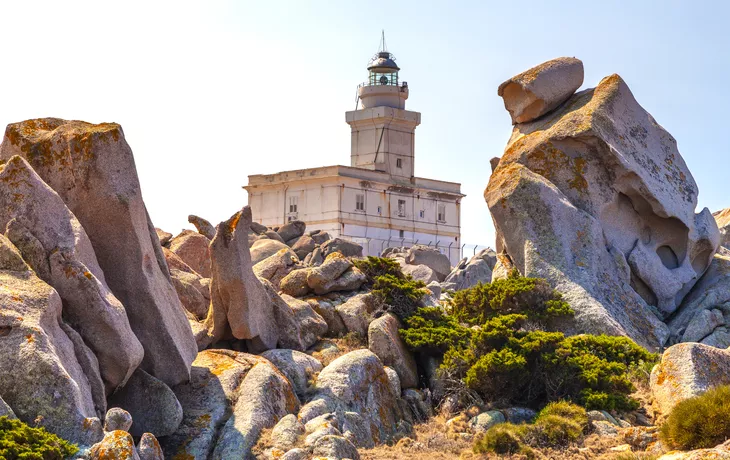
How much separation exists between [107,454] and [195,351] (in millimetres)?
4944

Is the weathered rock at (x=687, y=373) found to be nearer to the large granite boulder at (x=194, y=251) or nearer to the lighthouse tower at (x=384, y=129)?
the large granite boulder at (x=194, y=251)

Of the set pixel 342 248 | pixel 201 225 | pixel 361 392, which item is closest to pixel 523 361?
pixel 361 392

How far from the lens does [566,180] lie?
2545 centimetres

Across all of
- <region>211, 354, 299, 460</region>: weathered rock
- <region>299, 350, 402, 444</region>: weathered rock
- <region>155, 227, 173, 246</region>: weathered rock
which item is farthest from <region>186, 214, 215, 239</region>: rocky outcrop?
<region>211, 354, 299, 460</region>: weathered rock

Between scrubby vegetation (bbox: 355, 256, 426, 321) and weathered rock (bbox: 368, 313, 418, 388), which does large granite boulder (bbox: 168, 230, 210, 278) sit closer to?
scrubby vegetation (bbox: 355, 256, 426, 321)

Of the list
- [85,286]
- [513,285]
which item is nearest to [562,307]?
[513,285]

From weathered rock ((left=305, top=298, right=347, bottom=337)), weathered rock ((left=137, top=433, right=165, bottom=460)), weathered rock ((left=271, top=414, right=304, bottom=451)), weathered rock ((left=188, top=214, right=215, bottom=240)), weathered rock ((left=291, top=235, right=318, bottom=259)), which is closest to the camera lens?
weathered rock ((left=137, top=433, right=165, bottom=460))

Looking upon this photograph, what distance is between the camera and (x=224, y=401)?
15.6 metres

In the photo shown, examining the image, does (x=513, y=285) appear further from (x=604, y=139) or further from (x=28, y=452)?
(x=28, y=452)

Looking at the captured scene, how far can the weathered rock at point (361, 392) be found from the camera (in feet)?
55.9

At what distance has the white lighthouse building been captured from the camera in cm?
9088

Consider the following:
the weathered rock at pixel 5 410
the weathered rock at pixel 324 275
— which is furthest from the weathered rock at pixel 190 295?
the weathered rock at pixel 5 410

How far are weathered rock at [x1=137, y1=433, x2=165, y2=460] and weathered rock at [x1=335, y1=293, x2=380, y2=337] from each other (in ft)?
29.0

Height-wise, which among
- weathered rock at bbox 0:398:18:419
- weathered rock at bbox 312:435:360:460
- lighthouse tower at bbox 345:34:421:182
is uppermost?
lighthouse tower at bbox 345:34:421:182
